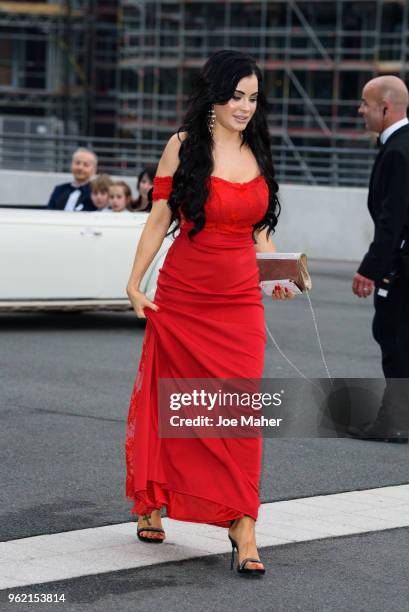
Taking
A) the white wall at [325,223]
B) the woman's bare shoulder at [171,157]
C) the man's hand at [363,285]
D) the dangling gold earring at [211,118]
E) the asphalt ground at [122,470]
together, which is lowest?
the white wall at [325,223]

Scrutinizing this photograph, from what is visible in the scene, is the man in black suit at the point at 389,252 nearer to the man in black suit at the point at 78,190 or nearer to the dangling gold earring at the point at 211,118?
the dangling gold earring at the point at 211,118

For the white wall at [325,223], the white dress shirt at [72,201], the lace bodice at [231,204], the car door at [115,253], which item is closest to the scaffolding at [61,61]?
the white wall at [325,223]

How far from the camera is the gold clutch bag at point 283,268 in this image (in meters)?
5.46

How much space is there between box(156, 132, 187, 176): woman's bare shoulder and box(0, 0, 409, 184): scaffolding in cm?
3970

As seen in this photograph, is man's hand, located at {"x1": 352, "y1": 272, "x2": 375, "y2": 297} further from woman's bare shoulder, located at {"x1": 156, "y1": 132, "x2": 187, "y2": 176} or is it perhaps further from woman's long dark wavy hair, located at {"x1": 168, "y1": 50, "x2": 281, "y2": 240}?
woman's bare shoulder, located at {"x1": 156, "y1": 132, "x2": 187, "y2": 176}

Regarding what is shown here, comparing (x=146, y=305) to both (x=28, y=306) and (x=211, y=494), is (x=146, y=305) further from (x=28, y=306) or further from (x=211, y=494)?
(x=28, y=306)

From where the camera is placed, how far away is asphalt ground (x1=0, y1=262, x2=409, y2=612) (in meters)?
4.82

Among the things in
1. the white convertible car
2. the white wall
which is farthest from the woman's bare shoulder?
the white wall

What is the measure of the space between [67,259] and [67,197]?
1.56 m

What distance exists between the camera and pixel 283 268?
5477 mm

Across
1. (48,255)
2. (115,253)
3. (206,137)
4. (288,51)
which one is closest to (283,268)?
(206,137)

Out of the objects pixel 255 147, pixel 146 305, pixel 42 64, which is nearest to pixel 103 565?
pixel 146 305

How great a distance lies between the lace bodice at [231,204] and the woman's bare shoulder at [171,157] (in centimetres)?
3

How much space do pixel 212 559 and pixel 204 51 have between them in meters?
48.3
